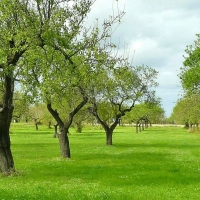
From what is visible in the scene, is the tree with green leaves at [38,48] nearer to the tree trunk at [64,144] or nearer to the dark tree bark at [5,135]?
the dark tree bark at [5,135]

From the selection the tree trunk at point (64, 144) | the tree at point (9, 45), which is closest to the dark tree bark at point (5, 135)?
the tree at point (9, 45)

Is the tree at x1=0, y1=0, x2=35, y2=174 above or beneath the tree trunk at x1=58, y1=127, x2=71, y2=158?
above

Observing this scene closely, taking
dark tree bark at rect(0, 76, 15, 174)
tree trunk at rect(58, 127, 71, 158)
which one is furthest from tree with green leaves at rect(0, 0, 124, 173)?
tree trunk at rect(58, 127, 71, 158)

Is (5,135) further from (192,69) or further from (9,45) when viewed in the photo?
(192,69)

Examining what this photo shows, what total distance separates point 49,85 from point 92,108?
103 ft

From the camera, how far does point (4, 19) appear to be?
23.3 meters

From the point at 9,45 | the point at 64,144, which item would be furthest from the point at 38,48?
the point at 64,144

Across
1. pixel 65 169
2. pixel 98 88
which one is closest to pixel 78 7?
pixel 65 169

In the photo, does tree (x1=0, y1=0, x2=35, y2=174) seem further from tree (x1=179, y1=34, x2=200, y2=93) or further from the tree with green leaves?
tree (x1=179, y1=34, x2=200, y2=93)

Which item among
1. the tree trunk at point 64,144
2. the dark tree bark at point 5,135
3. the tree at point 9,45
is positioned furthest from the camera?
the tree trunk at point 64,144

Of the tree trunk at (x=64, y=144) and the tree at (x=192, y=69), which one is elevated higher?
the tree at (x=192, y=69)

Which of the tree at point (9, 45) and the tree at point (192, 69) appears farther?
the tree at point (192, 69)

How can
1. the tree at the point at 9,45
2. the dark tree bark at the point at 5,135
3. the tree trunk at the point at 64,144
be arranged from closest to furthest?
the tree at the point at 9,45 < the dark tree bark at the point at 5,135 < the tree trunk at the point at 64,144

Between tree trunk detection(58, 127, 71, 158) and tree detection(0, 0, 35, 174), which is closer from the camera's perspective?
tree detection(0, 0, 35, 174)
